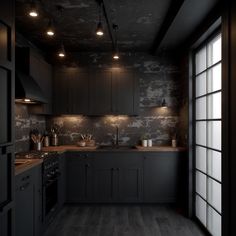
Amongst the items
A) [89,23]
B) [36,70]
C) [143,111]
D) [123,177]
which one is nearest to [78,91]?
[36,70]

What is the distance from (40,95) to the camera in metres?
3.74

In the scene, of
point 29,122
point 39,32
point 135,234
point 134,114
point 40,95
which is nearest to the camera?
point 135,234

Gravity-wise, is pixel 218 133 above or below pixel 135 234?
above

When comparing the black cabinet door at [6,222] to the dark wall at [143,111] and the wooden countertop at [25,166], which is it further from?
the dark wall at [143,111]

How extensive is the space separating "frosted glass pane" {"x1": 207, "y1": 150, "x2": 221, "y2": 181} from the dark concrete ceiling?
196cm

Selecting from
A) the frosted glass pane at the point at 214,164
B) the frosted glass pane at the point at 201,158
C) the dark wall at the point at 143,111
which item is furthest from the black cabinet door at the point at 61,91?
the frosted glass pane at the point at 214,164

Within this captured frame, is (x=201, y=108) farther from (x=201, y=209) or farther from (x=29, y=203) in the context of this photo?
(x=29, y=203)

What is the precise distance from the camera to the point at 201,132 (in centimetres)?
379

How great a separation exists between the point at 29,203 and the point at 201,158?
249 cm

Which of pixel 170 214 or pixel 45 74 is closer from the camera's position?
pixel 170 214

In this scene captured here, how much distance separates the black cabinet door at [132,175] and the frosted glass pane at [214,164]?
1.36 meters

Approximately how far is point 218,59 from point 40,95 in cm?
253

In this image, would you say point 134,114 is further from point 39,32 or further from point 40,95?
point 39,32

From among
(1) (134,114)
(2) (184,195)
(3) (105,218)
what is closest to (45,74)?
(1) (134,114)
